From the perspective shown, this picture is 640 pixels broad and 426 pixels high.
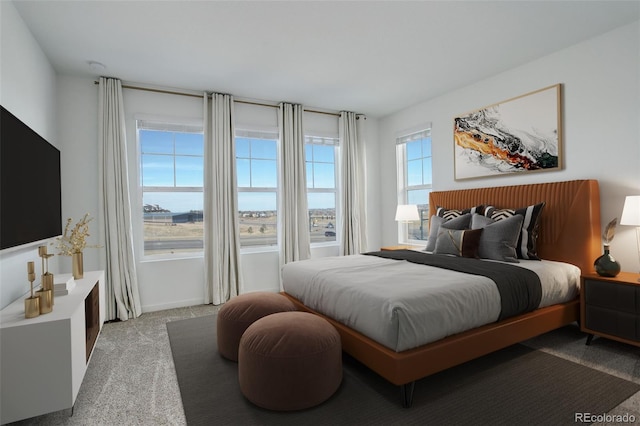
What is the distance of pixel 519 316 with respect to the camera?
2.44m

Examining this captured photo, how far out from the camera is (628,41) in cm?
279

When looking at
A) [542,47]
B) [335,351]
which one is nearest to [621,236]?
[542,47]

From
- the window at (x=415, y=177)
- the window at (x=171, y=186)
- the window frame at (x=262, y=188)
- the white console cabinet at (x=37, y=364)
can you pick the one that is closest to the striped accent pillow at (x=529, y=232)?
the window at (x=415, y=177)

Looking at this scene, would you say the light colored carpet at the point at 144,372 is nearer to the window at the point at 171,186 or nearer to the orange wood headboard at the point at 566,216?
the orange wood headboard at the point at 566,216

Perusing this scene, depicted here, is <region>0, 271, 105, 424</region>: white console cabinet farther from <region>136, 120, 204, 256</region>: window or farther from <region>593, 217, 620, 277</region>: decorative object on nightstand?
<region>593, 217, 620, 277</region>: decorative object on nightstand

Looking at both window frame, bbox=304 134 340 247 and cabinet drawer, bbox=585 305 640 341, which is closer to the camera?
cabinet drawer, bbox=585 305 640 341

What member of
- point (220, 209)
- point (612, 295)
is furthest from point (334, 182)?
point (612, 295)

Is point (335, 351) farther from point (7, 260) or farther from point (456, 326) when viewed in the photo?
point (7, 260)

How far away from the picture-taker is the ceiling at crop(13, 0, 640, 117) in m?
2.53

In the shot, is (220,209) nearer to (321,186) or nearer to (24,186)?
(321,186)

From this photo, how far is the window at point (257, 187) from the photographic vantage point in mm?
4605

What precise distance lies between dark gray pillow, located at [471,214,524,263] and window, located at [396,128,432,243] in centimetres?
167

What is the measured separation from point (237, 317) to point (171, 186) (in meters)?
2.36

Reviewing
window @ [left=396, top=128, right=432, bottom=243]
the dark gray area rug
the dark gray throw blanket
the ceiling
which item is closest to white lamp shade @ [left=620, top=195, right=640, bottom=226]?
the dark gray throw blanket
